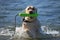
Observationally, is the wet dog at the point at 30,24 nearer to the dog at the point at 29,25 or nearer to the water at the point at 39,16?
the dog at the point at 29,25

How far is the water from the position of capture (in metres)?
14.8

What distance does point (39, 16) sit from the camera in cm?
1738

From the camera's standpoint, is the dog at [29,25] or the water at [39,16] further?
the water at [39,16]

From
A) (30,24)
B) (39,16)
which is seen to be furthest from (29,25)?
(39,16)

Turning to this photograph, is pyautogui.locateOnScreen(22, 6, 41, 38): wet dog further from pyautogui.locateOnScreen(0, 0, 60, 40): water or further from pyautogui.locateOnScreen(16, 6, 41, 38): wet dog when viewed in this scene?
pyautogui.locateOnScreen(0, 0, 60, 40): water

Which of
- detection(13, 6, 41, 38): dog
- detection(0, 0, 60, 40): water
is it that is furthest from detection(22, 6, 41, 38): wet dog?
detection(0, 0, 60, 40): water

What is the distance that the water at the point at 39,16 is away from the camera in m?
14.8

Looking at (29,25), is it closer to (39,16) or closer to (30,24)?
(30,24)

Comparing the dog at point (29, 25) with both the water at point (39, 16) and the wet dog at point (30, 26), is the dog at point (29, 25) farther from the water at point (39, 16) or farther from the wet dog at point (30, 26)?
the water at point (39, 16)

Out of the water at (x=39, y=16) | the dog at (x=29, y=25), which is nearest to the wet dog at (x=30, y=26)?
the dog at (x=29, y=25)

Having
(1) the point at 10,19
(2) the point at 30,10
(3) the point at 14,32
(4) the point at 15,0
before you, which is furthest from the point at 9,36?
(4) the point at 15,0

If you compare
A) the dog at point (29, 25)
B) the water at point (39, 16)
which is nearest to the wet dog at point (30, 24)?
the dog at point (29, 25)

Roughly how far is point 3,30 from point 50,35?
6.86 ft

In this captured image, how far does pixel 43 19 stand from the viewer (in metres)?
16.7
